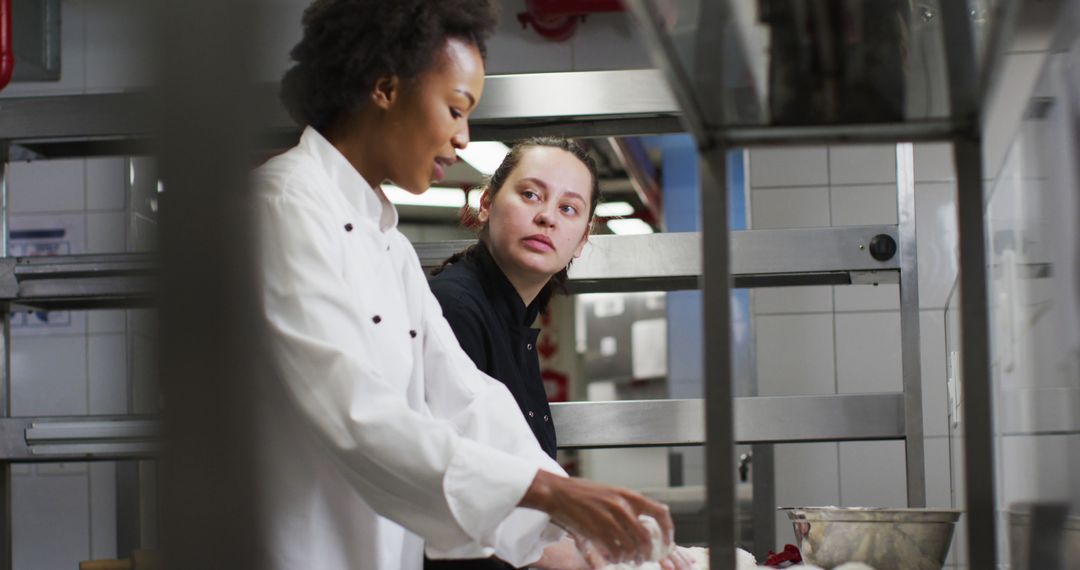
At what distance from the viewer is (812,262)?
242 centimetres

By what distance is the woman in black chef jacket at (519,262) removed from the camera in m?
1.98

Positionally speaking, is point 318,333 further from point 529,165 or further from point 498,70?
point 498,70

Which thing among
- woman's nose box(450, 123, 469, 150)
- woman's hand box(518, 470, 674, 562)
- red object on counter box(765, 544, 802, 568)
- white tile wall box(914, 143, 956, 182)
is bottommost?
red object on counter box(765, 544, 802, 568)

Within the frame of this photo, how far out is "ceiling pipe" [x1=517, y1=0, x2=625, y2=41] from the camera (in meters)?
4.27

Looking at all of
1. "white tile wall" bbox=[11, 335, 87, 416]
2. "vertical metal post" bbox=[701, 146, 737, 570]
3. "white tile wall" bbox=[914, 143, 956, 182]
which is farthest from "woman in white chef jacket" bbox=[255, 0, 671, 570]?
"white tile wall" bbox=[11, 335, 87, 416]

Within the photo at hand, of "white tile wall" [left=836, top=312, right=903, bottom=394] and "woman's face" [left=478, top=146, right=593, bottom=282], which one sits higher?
"woman's face" [left=478, top=146, right=593, bottom=282]

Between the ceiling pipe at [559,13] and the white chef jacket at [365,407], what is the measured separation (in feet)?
9.11

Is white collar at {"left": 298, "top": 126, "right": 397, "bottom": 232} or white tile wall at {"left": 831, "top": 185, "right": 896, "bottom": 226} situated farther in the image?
white tile wall at {"left": 831, "top": 185, "right": 896, "bottom": 226}

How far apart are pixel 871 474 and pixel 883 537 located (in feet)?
9.80

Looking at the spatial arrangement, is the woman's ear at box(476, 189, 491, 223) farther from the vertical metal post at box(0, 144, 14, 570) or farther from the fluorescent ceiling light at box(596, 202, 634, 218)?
the fluorescent ceiling light at box(596, 202, 634, 218)

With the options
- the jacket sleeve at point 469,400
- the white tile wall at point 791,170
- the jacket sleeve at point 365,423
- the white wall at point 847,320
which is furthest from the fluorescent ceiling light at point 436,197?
the jacket sleeve at point 365,423

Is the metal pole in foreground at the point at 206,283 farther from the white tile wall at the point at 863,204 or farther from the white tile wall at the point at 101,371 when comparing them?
the white tile wall at the point at 101,371

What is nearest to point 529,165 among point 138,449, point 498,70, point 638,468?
point 138,449

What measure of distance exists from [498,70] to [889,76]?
12.2 ft
